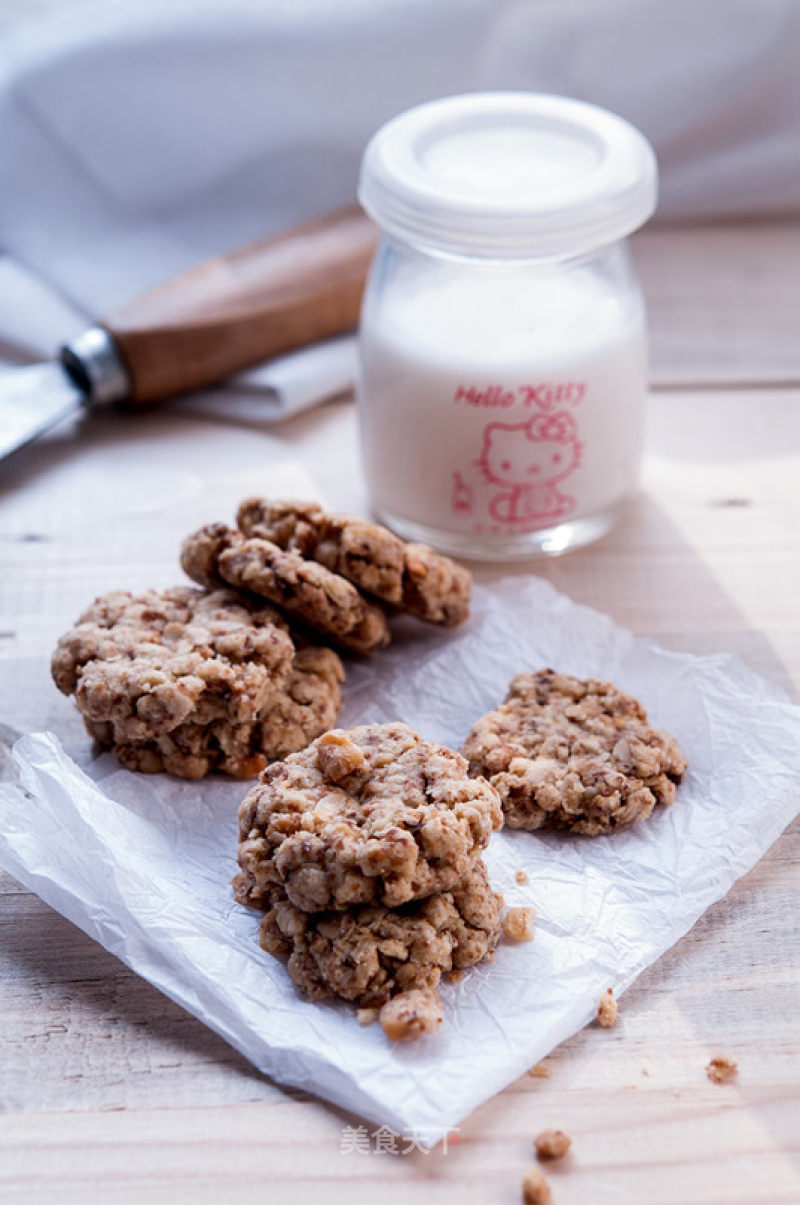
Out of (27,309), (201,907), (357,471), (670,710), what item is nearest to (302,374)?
(357,471)

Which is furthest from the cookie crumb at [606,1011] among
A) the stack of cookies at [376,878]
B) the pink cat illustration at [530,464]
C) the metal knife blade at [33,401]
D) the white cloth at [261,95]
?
the white cloth at [261,95]

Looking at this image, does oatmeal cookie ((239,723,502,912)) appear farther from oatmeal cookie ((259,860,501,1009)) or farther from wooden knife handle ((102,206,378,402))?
wooden knife handle ((102,206,378,402))

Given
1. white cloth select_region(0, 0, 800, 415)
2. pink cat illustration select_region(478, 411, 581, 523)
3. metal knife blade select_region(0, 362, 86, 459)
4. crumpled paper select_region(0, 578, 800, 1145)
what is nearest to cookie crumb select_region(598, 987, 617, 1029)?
crumpled paper select_region(0, 578, 800, 1145)

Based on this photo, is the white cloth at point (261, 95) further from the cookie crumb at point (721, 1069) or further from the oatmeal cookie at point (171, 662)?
the cookie crumb at point (721, 1069)

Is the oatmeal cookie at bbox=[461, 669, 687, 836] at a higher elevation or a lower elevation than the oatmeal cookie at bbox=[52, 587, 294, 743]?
lower

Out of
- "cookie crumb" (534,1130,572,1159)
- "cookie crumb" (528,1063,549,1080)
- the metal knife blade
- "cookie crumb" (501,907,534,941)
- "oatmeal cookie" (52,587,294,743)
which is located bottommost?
"cookie crumb" (528,1063,549,1080)

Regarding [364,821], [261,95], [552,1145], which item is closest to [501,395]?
[364,821]

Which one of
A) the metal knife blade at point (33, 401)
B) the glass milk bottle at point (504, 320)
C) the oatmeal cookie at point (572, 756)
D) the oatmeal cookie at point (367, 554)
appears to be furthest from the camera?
the metal knife blade at point (33, 401)
